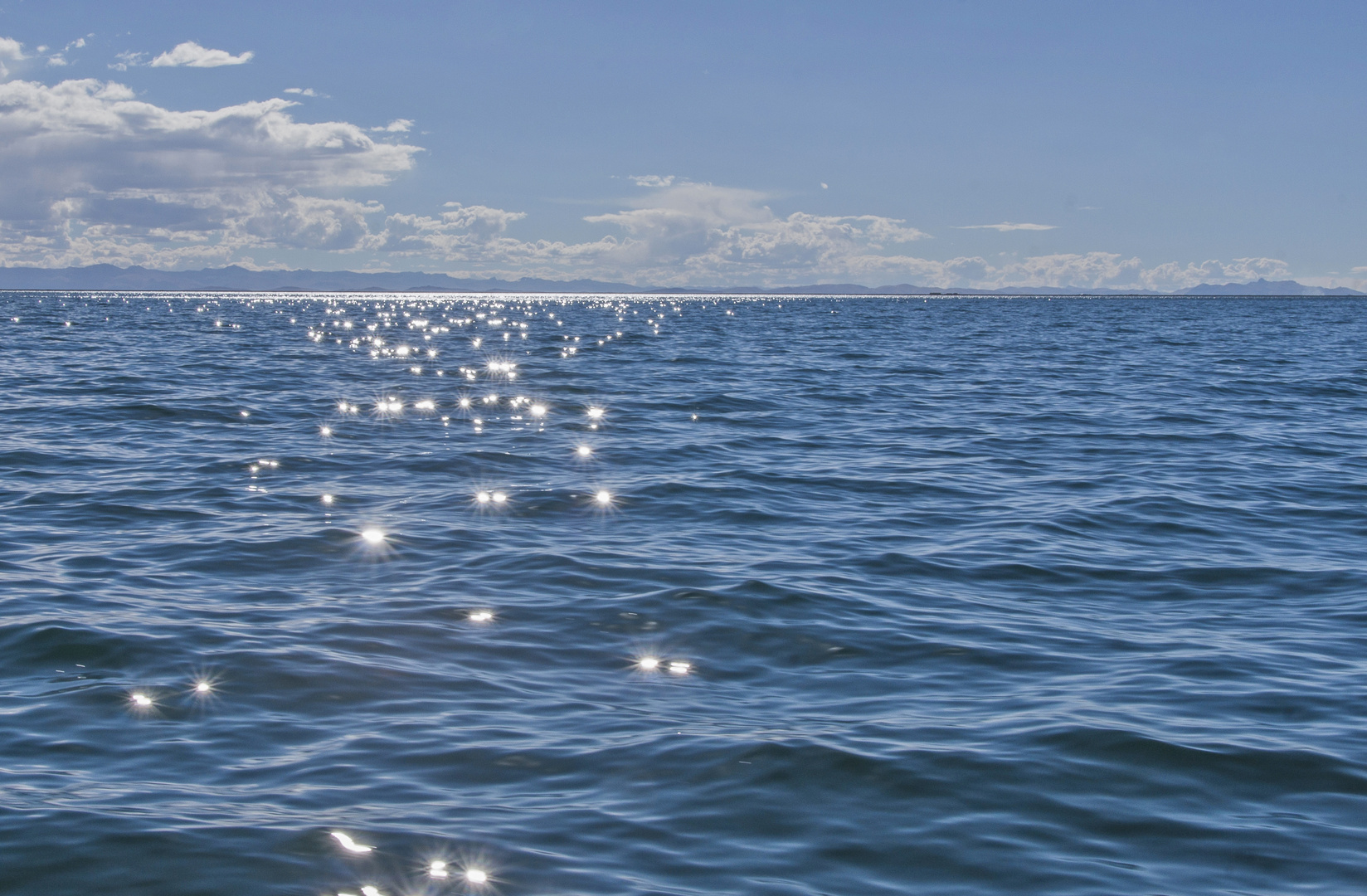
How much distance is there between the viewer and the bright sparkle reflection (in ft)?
18.0

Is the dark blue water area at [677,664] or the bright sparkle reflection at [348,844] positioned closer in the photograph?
the bright sparkle reflection at [348,844]

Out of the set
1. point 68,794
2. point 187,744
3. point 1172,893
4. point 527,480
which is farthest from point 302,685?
point 527,480

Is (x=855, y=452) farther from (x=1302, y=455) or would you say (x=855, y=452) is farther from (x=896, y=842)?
(x=896, y=842)

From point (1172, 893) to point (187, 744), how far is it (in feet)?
19.6

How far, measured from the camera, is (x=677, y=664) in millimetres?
8688

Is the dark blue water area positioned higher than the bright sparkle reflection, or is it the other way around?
the dark blue water area

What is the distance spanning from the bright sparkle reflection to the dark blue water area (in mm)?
21

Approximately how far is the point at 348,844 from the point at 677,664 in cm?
361

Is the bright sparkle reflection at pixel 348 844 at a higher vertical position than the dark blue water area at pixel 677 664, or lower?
lower

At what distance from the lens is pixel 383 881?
5.23m

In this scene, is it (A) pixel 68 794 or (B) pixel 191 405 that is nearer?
(A) pixel 68 794

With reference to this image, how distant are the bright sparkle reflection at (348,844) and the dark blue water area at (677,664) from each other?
0.02 metres

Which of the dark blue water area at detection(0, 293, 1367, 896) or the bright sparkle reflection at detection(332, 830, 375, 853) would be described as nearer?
the bright sparkle reflection at detection(332, 830, 375, 853)

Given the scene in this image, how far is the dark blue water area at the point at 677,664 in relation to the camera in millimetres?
5602
